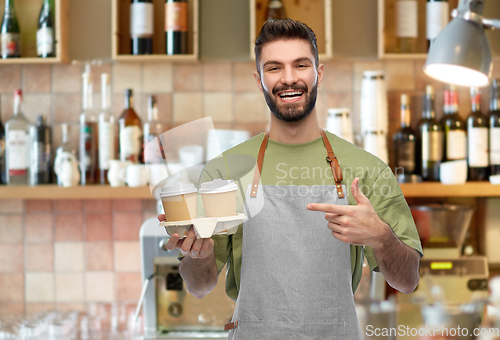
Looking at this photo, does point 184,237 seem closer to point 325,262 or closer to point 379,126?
point 325,262

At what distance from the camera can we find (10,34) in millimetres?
1916

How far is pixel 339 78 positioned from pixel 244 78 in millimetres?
417

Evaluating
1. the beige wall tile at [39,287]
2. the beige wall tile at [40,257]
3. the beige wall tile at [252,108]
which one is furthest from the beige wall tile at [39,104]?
the beige wall tile at [252,108]

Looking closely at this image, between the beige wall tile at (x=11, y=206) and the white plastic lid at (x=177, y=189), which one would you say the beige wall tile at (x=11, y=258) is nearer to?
the beige wall tile at (x=11, y=206)

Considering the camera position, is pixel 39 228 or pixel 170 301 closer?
pixel 170 301

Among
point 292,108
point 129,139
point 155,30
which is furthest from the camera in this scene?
point 155,30

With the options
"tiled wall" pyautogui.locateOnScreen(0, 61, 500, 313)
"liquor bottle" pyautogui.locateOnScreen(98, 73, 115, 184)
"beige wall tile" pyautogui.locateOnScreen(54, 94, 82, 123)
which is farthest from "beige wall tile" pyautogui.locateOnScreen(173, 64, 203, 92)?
"beige wall tile" pyautogui.locateOnScreen(54, 94, 82, 123)

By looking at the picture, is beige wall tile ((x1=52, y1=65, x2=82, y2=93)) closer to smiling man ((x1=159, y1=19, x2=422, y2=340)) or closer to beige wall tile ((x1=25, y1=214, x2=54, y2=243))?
beige wall tile ((x1=25, y1=214, x2=54, y2=243))

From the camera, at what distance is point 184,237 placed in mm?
805

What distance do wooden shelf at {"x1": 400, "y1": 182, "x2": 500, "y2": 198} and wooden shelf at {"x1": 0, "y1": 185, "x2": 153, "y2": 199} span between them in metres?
1.00

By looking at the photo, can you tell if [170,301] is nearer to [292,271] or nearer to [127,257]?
[127,257]

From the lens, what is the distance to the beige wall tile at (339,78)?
6.72ft

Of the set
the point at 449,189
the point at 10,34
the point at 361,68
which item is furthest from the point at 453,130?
the point at 10,34

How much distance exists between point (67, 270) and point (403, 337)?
1442 millimetres
